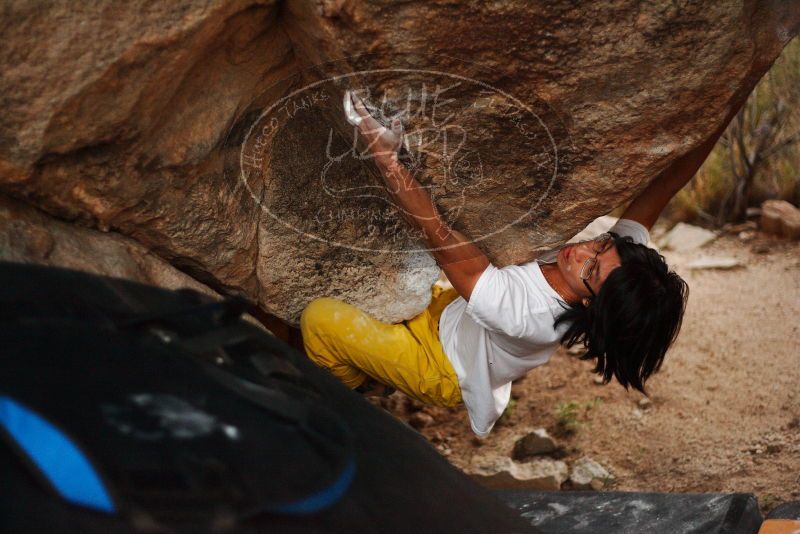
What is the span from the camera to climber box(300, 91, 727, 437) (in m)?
2.03

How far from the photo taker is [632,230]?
7.36 feet

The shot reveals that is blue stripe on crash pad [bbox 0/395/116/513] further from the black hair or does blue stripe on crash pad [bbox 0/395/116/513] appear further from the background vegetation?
the background vegetation

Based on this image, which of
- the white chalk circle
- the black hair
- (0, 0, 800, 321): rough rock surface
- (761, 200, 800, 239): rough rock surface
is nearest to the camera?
(0, 0, 800, 321): rough rock surface

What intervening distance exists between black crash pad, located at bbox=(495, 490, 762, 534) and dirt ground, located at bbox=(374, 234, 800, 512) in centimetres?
45

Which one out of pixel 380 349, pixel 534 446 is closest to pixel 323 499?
pixel 380 349

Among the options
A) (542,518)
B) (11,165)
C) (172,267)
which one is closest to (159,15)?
(11,165)

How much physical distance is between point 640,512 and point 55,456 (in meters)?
1.59

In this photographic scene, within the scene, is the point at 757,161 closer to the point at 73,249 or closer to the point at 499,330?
the point at 499,330

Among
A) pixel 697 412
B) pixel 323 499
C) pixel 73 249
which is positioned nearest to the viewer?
pixel 323 499

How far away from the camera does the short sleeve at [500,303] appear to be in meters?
2.03

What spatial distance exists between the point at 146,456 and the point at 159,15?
2.74 feet

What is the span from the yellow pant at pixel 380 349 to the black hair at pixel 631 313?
360 mm

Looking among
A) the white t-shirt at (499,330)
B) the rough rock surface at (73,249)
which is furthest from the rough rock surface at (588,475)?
the rough rock surface at (73,249)

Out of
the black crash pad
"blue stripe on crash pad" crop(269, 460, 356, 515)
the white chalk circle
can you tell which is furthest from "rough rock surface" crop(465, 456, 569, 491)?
"blue stripe on crash pad" crop(269, 460, 356, 515)
